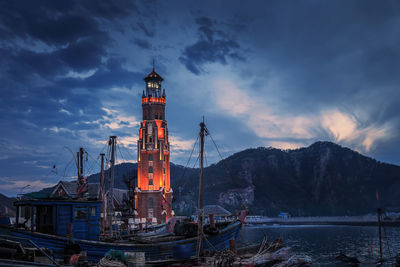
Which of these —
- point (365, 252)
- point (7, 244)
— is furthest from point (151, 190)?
point (7, 244)

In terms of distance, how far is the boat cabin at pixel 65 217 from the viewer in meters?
29.6

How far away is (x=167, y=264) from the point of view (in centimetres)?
2780

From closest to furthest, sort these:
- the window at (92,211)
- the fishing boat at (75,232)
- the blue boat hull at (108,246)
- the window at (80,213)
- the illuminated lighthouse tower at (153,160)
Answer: the blue boat hull at (108,246), the fishing boat at (75,232), the window at (80,213), the window at (92,211), the illuminated lighthouse tower at (153,160)

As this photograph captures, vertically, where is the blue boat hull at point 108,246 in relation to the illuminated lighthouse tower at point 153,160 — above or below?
below

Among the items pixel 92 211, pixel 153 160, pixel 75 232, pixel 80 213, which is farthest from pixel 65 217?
pixel 153 160

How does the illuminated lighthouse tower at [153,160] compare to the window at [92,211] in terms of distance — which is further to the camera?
the illuminated lighthouse tower at [153,160]

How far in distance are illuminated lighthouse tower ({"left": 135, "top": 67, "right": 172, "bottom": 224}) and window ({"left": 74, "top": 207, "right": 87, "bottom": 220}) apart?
62827 mm

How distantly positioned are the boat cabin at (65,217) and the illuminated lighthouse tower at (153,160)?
205ft

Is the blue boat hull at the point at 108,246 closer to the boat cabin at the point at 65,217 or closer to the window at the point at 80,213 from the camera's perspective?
the boat cabin at the point at 65,217

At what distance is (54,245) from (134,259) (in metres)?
6.51

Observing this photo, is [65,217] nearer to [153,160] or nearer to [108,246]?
[108,246]

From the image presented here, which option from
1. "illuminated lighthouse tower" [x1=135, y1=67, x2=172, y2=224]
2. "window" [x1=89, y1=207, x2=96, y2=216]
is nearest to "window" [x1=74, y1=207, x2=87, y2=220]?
"window" [x1=89, y1=207, x2=96, y2=216]

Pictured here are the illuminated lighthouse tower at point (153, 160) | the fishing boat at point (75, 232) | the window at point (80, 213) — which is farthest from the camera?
the illuminated lighthouse tower at point (153, 160)

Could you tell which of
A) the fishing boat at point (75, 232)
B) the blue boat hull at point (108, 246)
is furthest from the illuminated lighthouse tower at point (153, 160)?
the fishing boat at point (75, 232)
